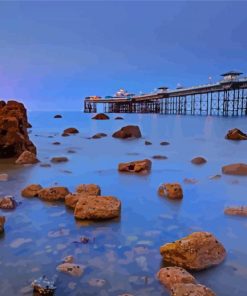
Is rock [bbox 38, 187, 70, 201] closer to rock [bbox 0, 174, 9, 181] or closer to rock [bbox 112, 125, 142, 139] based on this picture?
rock [bbox 0, 174, 9, 181]

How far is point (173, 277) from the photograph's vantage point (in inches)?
135

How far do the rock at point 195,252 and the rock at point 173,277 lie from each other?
0.25m

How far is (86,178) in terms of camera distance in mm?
8945

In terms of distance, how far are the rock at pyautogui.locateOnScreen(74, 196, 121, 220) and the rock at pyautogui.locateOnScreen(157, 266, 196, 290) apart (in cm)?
185

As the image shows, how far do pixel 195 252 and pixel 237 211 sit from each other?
2245mm

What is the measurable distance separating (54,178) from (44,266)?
5.16 m

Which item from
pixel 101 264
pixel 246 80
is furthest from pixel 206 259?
pixel 246 80

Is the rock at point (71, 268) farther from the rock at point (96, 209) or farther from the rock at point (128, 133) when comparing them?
the rock at point (128, 133)

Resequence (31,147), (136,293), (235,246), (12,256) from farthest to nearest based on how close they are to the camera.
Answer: (31,147), (235,246), (12,256), (136,293)

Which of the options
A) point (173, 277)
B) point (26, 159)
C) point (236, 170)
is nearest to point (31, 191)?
point (173, 277)

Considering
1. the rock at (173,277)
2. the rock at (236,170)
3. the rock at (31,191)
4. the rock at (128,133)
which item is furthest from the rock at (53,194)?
the rock at (128,133)

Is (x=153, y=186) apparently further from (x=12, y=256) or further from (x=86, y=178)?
(x=12, y=256)

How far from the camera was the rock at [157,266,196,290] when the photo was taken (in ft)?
11.0

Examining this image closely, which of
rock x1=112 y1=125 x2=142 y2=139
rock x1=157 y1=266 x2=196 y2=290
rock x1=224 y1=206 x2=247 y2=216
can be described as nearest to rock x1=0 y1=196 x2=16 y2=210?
rock x1=157 y1=266 x2=196 y2=290
